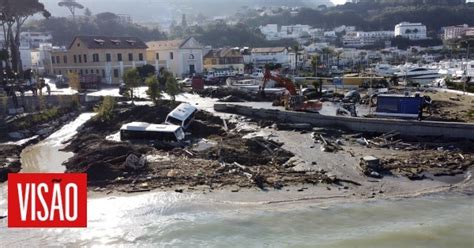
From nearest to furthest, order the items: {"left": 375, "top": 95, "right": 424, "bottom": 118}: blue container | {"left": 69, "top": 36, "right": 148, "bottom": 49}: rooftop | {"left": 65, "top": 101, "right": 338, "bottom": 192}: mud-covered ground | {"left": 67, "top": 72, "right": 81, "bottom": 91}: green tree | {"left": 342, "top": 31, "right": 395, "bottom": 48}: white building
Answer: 1. {"left": 65, "top": 101, "right": 338, "bottom": 192}: mud-covered ground
2. {"left": 375, "top": 95, "right": 424, "bottom": 118}: blue container
3. {"left": 67, "top": 72, "right": 81, "bottom": 91}: green tree
4. {"left": 69, "top": 36, "right": 148, "bottom": 49}: rooftop
5. {"left": 342, "top": 31, "right": 395, "bottom": 48}: white building

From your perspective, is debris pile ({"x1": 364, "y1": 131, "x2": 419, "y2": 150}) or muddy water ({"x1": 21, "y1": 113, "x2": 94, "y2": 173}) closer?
muddy water ({"x1": 21, "y1": 113, "x2": 94, "y2": 173})

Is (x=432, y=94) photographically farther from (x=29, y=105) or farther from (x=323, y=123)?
(x=29, y=105)

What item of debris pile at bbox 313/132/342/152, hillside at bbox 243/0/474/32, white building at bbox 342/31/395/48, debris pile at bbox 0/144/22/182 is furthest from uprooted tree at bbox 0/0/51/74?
hillside at bbox 243/0/474/32

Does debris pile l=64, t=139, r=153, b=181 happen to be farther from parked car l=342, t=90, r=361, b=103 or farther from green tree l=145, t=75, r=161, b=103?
parked car l=342, t=90, r=361, b=103

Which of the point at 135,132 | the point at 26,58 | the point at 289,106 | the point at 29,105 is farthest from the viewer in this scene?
the point at 26,58

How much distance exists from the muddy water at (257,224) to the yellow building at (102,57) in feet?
123

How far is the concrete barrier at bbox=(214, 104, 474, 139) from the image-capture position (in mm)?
21359

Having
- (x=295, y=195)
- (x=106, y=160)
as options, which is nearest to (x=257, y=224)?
(x=295, y=195)

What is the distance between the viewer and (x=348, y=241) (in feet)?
41.2

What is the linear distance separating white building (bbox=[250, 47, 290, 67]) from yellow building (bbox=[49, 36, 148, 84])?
28411 mm

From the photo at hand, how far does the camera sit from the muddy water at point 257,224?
12.6 m

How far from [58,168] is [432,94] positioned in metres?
28.1

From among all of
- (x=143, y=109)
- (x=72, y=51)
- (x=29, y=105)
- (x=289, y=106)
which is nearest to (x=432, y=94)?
(x=289, y=106)

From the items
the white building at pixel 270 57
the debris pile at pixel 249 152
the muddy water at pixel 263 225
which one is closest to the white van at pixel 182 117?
the debris pile at pixel 249 152
